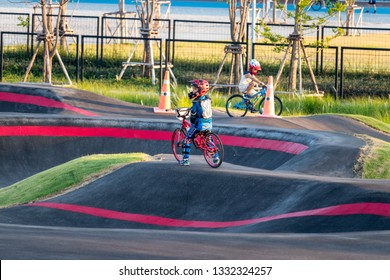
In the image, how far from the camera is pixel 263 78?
28.3m

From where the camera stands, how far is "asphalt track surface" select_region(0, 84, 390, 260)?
26.3ft

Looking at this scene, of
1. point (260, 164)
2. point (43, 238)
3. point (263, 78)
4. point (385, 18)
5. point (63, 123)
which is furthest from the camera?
point (385, 18)

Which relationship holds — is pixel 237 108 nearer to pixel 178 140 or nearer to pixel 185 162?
pixel 178 140

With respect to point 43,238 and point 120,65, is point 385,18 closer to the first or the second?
point 120,65

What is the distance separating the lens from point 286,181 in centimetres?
1160

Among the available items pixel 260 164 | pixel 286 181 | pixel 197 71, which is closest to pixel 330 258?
pixel 286 181

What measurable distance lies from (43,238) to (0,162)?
8852mm

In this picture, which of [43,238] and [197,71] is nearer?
[43,238]

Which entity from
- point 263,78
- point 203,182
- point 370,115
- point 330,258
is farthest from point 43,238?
point 263,78

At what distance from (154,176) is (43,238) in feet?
15.0

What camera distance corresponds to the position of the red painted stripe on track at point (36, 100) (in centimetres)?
2081

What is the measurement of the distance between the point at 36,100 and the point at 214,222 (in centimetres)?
1126

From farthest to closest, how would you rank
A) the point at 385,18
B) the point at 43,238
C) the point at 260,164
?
the point at 385,18 < the point at 260,164 < the point at 43,238

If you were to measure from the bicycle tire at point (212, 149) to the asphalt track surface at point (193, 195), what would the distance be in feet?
0.67
